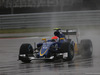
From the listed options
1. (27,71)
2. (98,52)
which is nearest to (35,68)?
(27,71)

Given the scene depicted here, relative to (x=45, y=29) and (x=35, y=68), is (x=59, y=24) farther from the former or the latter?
(x=35, y=68)

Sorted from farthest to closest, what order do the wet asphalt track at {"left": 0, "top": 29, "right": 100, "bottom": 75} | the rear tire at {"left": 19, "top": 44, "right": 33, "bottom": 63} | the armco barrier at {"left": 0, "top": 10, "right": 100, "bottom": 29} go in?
the armco barrier at {"left": 0, "top": 10, "right": 100, "bottom": 29} < the rear tire at {"left": 19, "top": 44, "right": 33, "bottom": 63} < the wet asphalt track at {"left": 0, "top": 29, "right": 100, "bottom": 75}

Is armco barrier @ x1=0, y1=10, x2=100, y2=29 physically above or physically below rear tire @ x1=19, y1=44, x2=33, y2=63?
above

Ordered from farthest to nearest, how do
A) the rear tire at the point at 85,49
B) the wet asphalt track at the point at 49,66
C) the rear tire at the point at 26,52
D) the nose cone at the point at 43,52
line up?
1. the rear tire at the point at 85,49
2. the rear tire at the point at 26,52
3. the nose cone at the point at 43,52
4. the wet asphalt track at the point at 49,66

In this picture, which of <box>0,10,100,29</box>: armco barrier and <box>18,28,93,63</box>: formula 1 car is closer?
<box>18,28,93,63</box>: formula 1 car

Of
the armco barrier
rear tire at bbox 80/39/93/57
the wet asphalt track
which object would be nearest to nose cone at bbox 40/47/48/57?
the wet asphalt track

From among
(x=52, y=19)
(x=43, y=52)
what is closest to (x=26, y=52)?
(x=43, y=52)

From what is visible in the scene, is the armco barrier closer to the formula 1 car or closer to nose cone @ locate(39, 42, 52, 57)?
the formula 1 car

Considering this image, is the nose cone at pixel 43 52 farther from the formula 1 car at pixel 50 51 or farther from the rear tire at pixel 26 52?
the rear tire at pixel 26 52

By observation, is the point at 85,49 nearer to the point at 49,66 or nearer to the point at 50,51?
the point at 50,51

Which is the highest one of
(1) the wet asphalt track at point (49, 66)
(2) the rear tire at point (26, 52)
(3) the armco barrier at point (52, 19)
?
(3) the armco barrier at point (52, 19)

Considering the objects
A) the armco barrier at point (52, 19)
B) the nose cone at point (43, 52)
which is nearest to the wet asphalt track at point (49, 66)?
the nose cone at point (43, 52)

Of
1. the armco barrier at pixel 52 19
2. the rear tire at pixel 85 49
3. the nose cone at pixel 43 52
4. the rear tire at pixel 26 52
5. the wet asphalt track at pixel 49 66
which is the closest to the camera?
the wet asphalt track at pixel 49 66

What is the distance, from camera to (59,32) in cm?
1343
